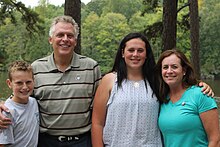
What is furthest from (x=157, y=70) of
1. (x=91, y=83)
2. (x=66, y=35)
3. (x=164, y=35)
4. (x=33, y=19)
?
(x=33, y=19)

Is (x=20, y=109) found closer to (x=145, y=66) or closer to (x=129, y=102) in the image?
(x=129, y=102)

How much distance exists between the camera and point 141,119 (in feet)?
10.5

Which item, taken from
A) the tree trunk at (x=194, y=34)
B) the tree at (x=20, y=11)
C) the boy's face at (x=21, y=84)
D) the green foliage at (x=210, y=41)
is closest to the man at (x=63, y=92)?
the boy's face at (x=21, y=84)

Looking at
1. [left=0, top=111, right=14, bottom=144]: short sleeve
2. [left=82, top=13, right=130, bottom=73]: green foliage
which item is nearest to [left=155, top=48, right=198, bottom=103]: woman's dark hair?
[left=0, top=111, right=14, bottom=144]: short sleeve

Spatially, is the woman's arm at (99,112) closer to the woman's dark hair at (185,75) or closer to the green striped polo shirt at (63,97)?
the green striped polo shirt at (63,97)

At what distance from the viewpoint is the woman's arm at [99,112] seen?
3.30m

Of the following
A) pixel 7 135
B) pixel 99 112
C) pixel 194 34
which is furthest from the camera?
pixel 194 34

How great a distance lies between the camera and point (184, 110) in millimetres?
3166

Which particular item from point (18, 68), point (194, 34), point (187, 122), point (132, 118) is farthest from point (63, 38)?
point (194, 34)

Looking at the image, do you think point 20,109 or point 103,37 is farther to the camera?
point 103,37

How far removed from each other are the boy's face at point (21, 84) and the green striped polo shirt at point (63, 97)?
0.23 metres

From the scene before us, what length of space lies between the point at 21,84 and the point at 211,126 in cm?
165

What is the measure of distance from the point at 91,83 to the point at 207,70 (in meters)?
48.4

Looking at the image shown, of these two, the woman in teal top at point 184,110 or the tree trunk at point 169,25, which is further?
the tree trunk at point 169,25
